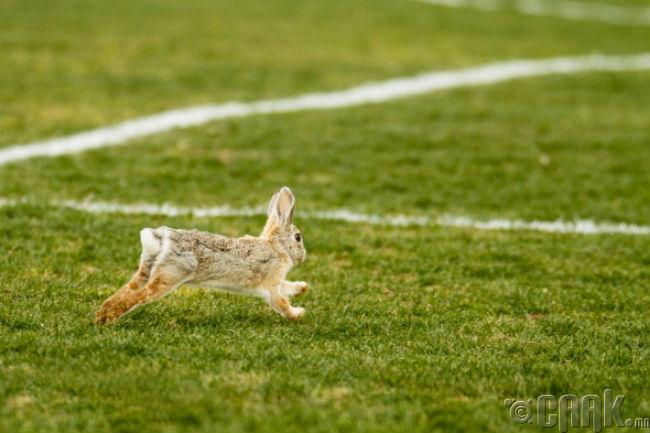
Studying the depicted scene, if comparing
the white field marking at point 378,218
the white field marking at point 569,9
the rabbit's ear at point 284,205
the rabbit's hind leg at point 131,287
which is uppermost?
the rabbit's ear at point 284,205

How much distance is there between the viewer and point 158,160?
12.6 m

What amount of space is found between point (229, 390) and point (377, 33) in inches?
715

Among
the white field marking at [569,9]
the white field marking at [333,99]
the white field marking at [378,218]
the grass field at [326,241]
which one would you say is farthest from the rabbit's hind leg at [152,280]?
the white field marking at [569,9]

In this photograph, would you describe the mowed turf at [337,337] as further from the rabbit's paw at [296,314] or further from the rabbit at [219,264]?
the rabbit at [219,264]

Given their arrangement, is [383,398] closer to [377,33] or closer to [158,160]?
[158,160]

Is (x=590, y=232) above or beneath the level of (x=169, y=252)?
beneath

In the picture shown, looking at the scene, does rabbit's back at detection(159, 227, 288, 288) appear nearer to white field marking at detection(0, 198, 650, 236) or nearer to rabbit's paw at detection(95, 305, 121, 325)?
rabbit's paw at detection(95, 305, 121, 325)

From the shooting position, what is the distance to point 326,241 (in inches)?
382

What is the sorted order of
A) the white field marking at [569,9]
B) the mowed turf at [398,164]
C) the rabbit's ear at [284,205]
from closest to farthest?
the rabbit's ear at [284,205]
the mowed turf at [398,164]
the white field marking at [569,9]

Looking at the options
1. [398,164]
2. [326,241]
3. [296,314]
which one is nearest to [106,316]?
[296,314]

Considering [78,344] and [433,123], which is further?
[433,123]

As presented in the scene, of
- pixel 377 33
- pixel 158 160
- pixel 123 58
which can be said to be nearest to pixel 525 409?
pixel 158 160

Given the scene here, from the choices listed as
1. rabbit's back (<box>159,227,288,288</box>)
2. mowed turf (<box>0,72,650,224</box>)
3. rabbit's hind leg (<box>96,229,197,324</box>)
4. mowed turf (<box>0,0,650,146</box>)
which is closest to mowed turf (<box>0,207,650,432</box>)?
rabbit's hind leg (<box>96,229,197,324</box>)

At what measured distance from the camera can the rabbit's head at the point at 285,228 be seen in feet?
24.0
